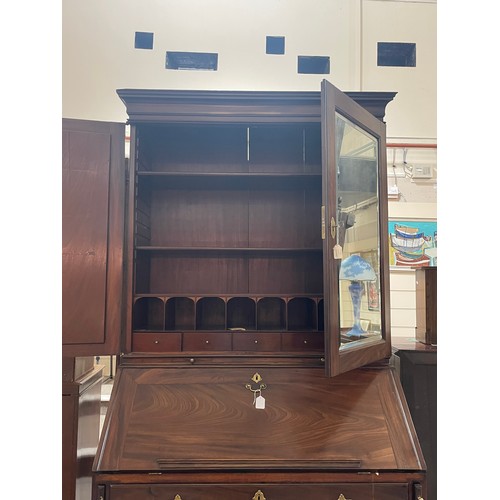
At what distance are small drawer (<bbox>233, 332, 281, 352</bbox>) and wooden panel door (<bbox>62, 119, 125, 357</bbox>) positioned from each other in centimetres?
47

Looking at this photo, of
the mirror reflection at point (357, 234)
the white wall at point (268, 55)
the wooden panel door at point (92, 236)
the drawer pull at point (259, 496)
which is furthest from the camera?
the white wall at point (268, 55)

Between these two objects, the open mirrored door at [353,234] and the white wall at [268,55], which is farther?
the white wall at [268,55]

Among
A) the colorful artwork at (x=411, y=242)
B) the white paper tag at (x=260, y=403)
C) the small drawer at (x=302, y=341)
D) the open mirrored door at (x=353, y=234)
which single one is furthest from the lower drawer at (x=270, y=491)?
the colorful artwork at (x=411, y=242)

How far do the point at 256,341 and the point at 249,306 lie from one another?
0.31 meters

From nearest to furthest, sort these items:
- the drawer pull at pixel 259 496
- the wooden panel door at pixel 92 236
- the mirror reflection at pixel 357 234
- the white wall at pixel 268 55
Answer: the drawer pull at pixel 259 496
the mirror reflection at pixel 357 234
the wooden panel door at pixel 92 236
the white wall at pixel 268 55

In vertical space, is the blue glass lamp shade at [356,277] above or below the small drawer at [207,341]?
above

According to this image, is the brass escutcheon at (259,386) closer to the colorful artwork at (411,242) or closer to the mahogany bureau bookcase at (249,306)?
the mahogany bureau bookcase at (249,306)

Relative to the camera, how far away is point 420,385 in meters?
1.57

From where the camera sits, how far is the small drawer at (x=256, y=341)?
1563 mm

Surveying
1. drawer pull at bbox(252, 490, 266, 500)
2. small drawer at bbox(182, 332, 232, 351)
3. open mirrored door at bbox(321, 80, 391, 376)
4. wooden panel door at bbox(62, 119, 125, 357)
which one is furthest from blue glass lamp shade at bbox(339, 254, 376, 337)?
wooden panel door at bbox(62, 119, 125, 357)

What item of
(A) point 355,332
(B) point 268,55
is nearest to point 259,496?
(A) point 355,332

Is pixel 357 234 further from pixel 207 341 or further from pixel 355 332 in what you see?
pixel 207 341

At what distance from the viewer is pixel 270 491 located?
125 centimetres

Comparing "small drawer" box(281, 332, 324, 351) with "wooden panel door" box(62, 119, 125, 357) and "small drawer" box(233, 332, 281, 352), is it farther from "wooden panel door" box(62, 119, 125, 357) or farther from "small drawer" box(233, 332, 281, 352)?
"wooden panel door" box(62, 119, 125, 357)
